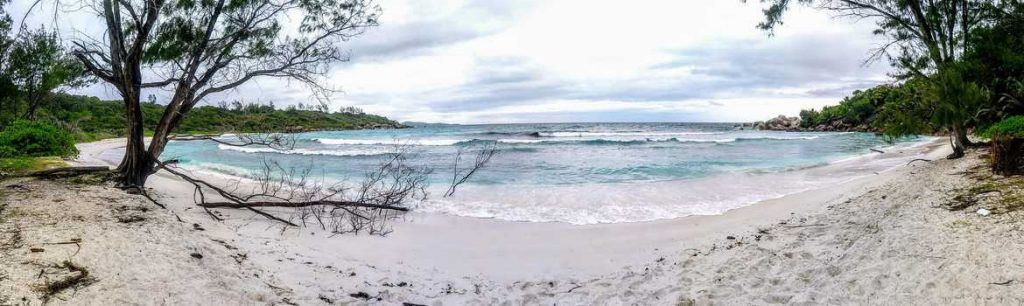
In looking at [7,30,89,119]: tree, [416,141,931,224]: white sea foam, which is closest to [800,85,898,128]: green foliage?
[416,141,931,224]: white sea foam

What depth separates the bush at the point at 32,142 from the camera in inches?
522

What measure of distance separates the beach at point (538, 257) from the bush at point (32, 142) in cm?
735

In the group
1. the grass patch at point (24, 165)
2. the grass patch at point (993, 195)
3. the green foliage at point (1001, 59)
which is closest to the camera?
the grass patch at point (993, 195)

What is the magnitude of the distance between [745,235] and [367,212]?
6089 mm

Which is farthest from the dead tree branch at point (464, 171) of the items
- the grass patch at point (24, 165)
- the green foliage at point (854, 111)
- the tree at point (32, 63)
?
the green foliage at point (854, 111)

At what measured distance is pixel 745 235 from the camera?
6.83 meters

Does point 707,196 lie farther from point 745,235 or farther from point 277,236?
point 277,236

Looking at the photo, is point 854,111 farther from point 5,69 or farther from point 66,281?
point 5,69

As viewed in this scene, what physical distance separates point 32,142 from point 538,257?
51.4 ft

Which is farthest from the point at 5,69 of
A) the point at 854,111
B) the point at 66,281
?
the point at 854,111

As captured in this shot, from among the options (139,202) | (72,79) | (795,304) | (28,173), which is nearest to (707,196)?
(795,304)

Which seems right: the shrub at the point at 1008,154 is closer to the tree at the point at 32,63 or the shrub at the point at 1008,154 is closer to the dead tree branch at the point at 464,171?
the dead tree branch at the point at 464,171

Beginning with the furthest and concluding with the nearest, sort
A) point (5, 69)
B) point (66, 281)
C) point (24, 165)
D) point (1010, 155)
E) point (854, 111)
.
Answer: point (854, 111) < point (5, 69) < point (24, 165) < point (1010, 155) < point (66, 281)

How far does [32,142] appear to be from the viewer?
1386cm
